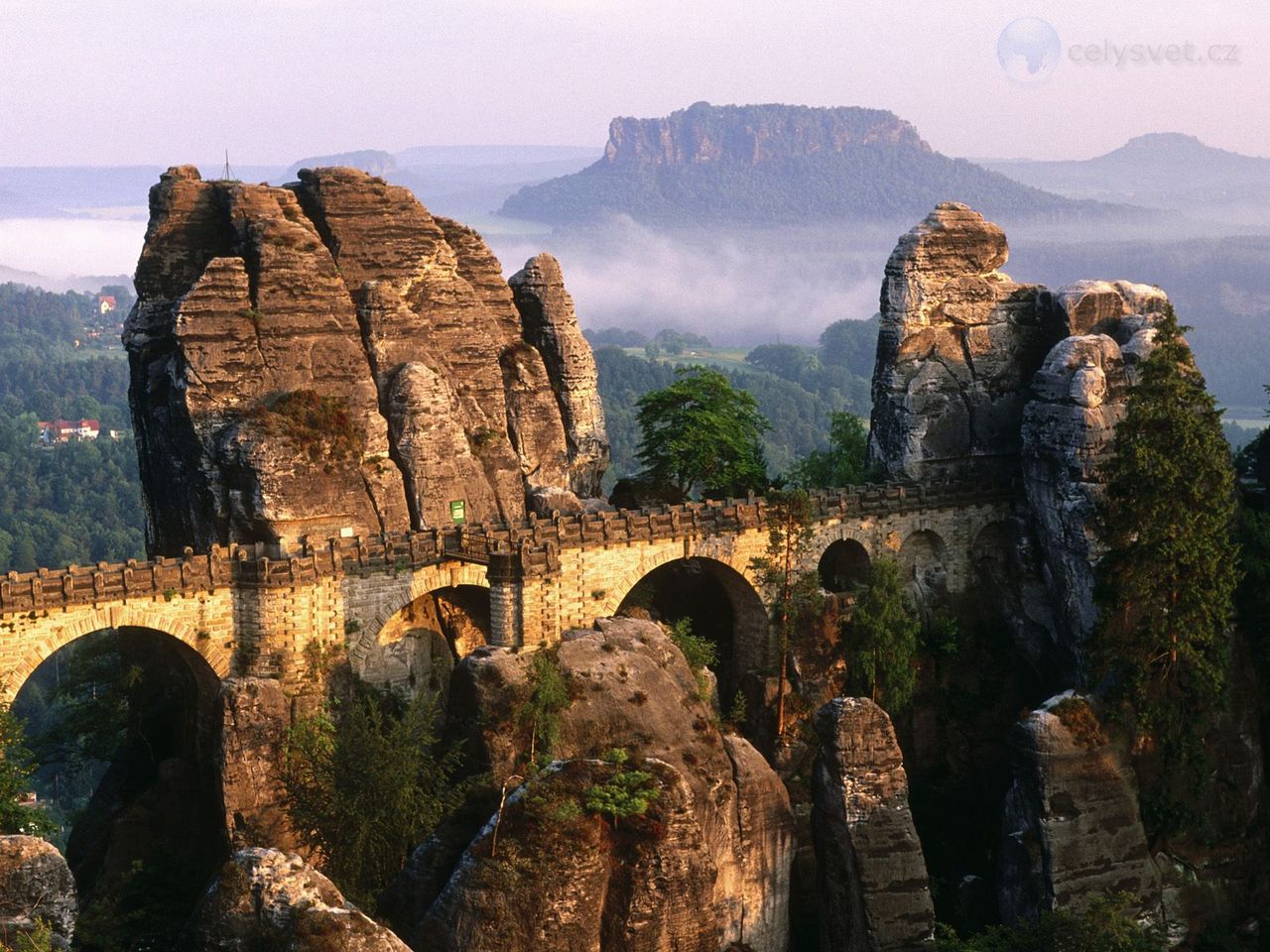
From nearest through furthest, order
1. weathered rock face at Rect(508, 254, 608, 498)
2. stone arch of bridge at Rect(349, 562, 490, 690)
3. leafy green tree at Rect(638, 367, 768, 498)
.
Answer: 1. stone arch of bridge at Rect(349, 562, 490, 690)
2. leafy green tree at Rect(638, 367, 768, 498)
3. weathered rock face at Rect(508, 254, 608, 498)

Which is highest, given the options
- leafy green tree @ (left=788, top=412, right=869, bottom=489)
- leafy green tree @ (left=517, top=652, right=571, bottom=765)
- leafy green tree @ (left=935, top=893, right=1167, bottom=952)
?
leafy green tree @ (left=788, top=412, right=869, bottom=489)

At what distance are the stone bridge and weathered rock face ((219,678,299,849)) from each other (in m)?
3.38

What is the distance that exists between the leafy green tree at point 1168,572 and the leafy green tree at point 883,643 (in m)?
5.82

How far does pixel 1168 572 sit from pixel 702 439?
17674 millimetres

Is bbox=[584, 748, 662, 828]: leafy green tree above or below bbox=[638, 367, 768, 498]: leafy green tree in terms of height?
below

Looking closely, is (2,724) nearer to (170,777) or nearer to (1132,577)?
(170,777)

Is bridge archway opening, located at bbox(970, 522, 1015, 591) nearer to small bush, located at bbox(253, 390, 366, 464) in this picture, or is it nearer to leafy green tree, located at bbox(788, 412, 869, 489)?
leafy green tree, located at bbox(788, 412, 869, 489)

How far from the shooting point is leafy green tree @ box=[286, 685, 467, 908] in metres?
42.7

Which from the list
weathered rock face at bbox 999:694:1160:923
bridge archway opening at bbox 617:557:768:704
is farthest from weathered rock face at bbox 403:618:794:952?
weathered rock face at bbox 999:694:1160:923

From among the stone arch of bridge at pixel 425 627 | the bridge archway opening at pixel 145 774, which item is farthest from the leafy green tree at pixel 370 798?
the stone arch of bridge at pixel 425 627

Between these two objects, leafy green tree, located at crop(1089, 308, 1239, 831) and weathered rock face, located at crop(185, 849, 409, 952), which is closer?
weathered rock face, located at crop(185, 849, 409, 952)

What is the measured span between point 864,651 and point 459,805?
1702cm

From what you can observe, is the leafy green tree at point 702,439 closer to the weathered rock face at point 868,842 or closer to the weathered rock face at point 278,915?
the weathered rock face at point 868,842

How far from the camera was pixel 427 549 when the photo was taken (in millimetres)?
51156
